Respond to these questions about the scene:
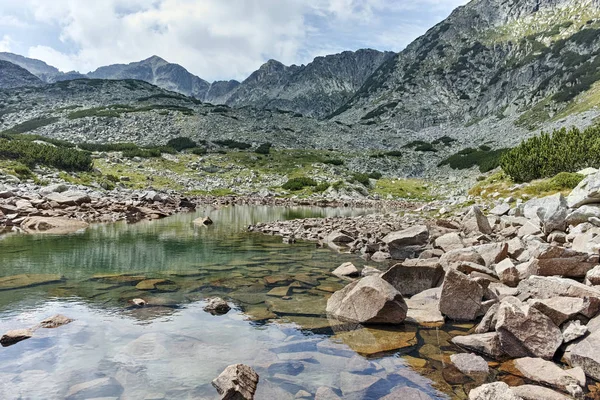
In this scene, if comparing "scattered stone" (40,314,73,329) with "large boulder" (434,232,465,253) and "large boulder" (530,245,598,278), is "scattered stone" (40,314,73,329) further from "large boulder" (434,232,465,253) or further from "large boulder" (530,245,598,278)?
"large boulder" (434,232,465,253)

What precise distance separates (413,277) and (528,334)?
5188 mm

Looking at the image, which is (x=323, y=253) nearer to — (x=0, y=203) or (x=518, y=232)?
(x=518, y=232)

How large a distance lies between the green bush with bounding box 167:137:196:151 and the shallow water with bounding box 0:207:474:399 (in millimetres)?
82543

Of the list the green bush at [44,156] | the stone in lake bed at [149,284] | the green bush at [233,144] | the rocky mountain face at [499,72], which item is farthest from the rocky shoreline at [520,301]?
the rocky mountain face at [499,72]

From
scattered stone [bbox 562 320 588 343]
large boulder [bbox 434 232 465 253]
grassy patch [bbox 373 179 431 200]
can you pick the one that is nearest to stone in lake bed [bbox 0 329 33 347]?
scattered stone [bbox 562 320 588 343]

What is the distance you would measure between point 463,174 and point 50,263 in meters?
79.7

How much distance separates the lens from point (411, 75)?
614 feet

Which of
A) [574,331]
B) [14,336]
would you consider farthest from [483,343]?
[14,336]

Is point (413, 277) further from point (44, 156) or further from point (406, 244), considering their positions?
point (44, 156)

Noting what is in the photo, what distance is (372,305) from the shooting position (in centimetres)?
1033

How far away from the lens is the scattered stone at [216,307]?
1112 cm

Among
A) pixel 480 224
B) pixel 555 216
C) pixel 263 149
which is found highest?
pixel 263 149

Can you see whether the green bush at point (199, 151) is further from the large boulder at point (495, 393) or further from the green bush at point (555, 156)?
the large boulder at point (495, 393)

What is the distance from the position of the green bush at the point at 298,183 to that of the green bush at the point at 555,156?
38323 millimetres
